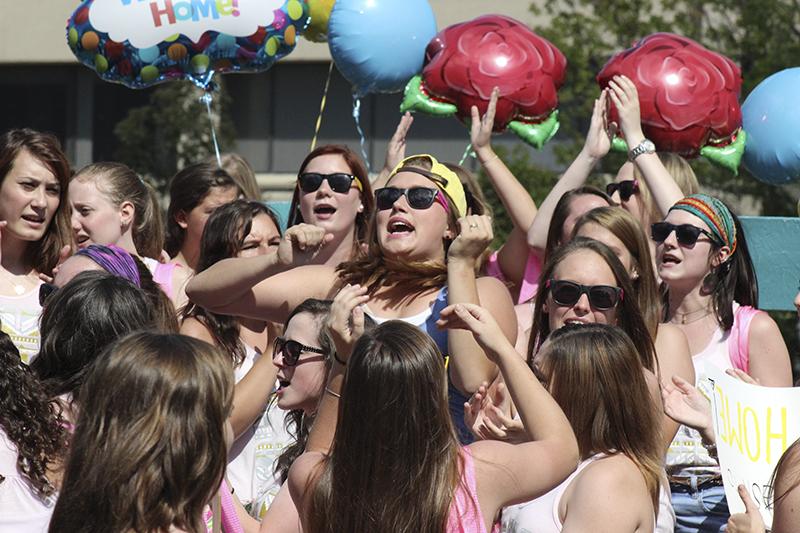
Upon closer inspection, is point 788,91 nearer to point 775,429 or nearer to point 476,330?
point 775,429

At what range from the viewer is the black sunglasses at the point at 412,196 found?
4301 mm

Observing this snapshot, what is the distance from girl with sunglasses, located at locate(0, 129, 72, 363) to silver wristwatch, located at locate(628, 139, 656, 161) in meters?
2.24

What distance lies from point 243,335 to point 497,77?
168 centimetres

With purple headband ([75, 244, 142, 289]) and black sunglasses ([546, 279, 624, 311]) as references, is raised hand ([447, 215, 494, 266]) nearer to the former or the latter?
black sunglasses ([546, 279, 624, 311])

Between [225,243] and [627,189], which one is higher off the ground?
[627,189]

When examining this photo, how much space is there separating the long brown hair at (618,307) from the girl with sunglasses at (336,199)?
0.89 m

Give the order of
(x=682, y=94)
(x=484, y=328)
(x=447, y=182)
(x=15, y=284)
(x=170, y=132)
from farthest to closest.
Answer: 1. (x=170, y=132)
2. (x=682, y=94)
3. (x=15, y=284)
4. (x=447, y=182)
5. (x=484, y=328)

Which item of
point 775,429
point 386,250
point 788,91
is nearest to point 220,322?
point 386,250

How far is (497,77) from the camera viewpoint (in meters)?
5.64

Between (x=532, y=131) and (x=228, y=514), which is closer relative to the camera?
(x=228, y=514)

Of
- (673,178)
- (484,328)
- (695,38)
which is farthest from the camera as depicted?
(695,38)

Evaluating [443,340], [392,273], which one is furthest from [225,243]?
[443,340]

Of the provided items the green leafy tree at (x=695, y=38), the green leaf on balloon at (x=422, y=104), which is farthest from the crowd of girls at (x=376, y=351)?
the green leafy tree at (x=695, y=38)

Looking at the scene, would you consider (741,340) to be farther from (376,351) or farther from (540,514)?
(376,351)
